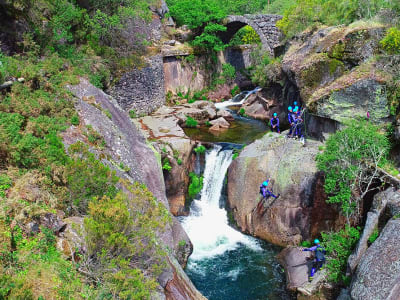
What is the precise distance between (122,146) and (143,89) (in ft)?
36.1

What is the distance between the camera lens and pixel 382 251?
840 centimetres

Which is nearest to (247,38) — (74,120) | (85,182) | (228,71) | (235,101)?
(228,71)

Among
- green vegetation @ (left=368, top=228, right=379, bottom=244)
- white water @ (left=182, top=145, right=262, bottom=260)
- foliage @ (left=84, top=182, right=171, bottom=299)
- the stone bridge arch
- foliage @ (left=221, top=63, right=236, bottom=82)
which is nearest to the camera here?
foliage @ (left=84, top=182, right=171, bottom=299)

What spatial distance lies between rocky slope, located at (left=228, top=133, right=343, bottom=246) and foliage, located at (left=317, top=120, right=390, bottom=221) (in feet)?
4.29

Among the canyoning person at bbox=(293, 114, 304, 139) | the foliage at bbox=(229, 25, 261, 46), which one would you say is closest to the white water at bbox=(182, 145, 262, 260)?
the canyoning person at bbox=(293, 114, 304, 139)

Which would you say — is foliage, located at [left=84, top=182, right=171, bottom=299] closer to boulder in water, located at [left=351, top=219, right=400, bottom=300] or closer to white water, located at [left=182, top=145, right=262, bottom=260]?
boulder in water, located at [left=351, top=219, right=400, bottom=300]

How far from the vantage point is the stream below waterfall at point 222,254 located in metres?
11.8

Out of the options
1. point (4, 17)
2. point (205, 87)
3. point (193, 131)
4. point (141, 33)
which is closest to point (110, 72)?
point (141, 33)

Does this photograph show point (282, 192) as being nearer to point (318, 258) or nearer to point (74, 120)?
point (318, 258)

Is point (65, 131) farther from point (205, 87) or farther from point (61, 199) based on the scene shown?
point (205, 87)

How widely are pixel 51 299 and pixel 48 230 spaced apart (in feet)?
5.39

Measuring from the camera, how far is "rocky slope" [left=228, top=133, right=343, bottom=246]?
13047 millimetres

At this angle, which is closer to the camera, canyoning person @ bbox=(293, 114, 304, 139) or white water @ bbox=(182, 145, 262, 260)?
white water @ bbox=(182, 145, 262, 260)

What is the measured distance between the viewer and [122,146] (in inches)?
472
